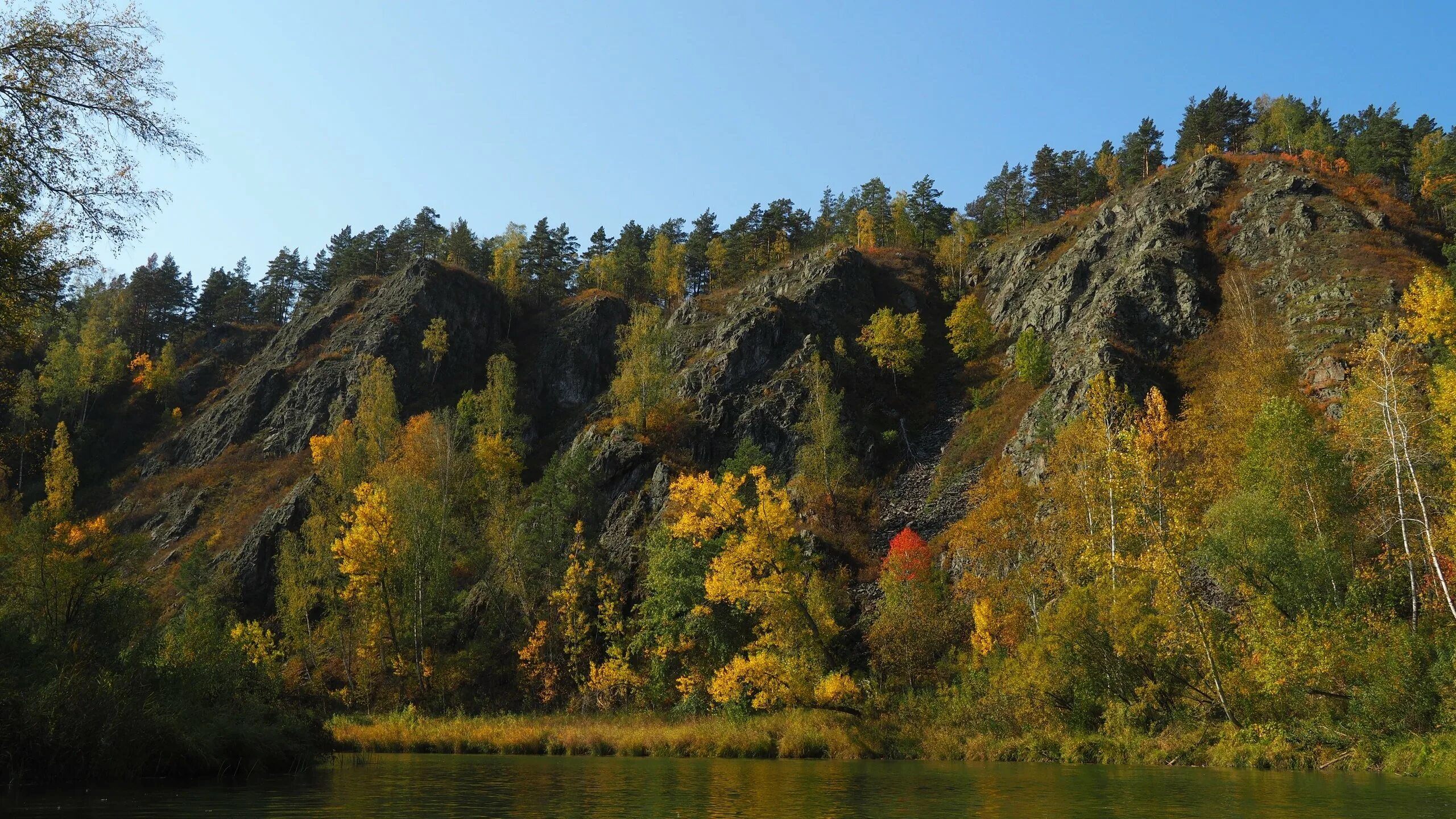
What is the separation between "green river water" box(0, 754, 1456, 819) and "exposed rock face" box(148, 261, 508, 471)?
80.6 metres

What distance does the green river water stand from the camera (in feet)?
52.9

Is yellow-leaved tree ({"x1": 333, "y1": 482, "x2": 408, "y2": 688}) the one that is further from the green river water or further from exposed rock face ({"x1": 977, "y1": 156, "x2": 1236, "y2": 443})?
exposed rock face ({"x1": 977, "y1": 156, "x2": 1236, "y2": 443})

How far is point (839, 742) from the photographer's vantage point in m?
38.6

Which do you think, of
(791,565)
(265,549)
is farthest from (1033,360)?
(265,549)

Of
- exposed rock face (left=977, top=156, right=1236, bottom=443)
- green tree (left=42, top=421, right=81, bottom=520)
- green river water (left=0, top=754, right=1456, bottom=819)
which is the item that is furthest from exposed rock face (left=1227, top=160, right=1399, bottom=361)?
green tree (left=42, top=421, right=81, bottom=520)

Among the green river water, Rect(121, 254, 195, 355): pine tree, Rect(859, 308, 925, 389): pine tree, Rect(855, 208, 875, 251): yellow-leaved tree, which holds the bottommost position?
the green river water

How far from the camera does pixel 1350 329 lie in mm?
66062

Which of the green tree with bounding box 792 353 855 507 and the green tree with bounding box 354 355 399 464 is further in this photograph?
the green tree with bounding box 354 355 399 464

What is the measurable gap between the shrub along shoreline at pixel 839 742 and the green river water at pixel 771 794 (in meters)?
2.00

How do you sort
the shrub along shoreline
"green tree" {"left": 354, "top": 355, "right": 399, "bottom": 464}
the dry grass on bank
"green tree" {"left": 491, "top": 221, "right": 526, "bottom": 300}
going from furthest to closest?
"green tree" {"left": 491, "top": 221, "right": 526, "bottom": 300} < "green tree" {"left": 354, "top": 355, "right": 399, "bottom": 464} < the dry grass on bank < the shrub along shoreline

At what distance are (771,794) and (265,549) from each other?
71691mm

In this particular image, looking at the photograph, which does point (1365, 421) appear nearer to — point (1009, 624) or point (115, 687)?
point (1009, 624)

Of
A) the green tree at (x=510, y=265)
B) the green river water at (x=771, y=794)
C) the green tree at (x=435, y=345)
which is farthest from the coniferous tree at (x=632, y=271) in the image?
the green river water at (x=771, y=794)

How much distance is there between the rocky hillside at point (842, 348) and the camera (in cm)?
7450
